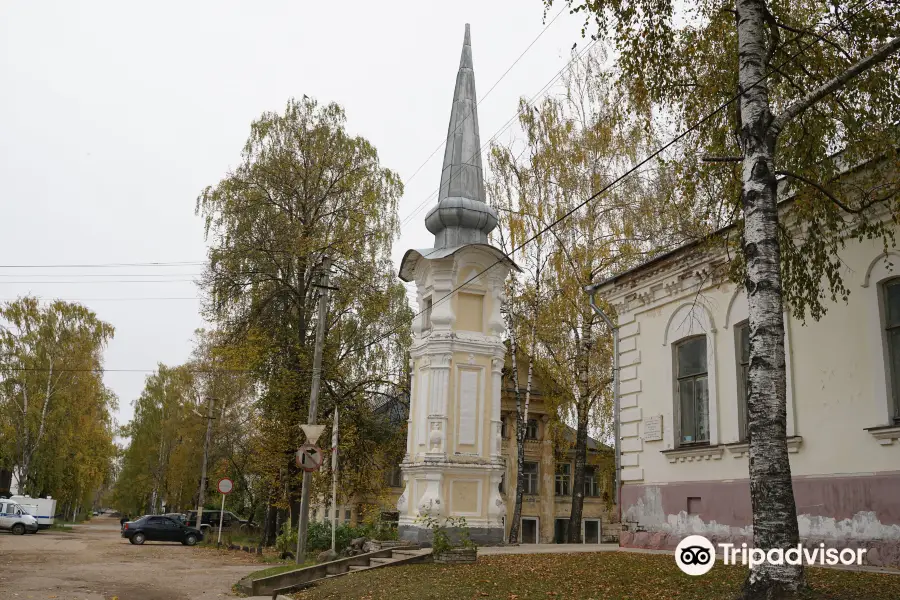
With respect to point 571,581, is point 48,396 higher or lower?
higher

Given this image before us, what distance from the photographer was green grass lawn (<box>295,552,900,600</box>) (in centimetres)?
850

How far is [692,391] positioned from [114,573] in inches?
553

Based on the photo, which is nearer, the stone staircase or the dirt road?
the dirt road

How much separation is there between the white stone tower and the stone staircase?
1433 mm

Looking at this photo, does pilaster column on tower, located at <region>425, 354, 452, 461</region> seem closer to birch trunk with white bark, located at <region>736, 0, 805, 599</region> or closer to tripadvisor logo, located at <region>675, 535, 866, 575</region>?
tripadvisor logo, located at <region>675, 535, 866, 575</region>

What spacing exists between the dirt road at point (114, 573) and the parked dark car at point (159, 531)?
161 inches

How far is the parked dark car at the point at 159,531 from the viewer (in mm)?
32750

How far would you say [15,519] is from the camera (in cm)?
3812

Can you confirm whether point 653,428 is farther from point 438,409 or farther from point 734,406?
point 438,409

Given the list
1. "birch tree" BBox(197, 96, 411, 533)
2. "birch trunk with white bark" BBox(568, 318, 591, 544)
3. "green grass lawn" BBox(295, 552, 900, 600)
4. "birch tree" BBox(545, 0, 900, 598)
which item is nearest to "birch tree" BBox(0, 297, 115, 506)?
"birch tree" BBox(197, 96, 411, 533)

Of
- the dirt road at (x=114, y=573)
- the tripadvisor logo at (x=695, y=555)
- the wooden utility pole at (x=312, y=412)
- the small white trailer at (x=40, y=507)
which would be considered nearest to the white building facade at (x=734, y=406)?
the tripadvisor logo at (x=695, y=555)

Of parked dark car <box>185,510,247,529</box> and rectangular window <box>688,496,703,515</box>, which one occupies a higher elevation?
rectangular window <box>688,496,703,515</box>

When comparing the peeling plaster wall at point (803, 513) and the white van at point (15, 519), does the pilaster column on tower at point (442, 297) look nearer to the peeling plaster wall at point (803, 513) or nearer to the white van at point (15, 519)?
the peeling plaster wall at point (803, 513)

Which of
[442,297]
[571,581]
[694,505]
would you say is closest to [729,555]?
[694,505]
